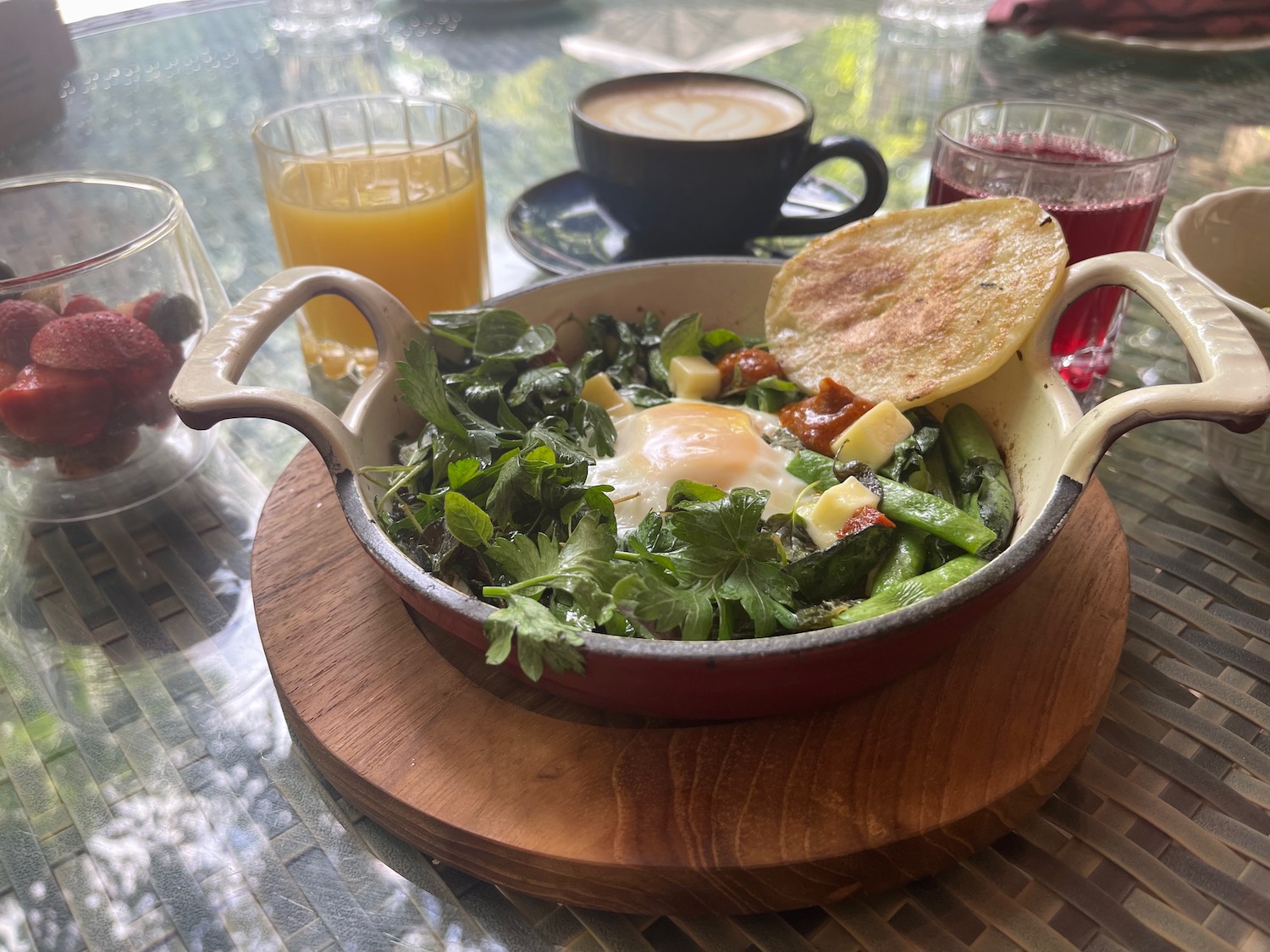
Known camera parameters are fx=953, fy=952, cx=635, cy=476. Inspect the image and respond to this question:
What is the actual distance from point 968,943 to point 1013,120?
83.7 inches

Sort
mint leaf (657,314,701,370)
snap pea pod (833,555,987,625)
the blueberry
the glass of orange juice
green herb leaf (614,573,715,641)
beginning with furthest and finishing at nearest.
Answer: the glass of orange juice → mint leaf (657,314,701,370) → the blueberry → snap pea pod (833,555,987,625) → green herb leaf (614,573,715,641)

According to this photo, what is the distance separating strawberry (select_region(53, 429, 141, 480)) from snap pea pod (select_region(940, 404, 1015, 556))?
1.64m

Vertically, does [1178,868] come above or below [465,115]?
below

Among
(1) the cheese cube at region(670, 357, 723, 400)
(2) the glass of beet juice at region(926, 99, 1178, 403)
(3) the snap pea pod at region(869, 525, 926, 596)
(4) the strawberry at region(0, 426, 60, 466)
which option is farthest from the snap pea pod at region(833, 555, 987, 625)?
(4) the strawberry at region(0, 426, 60, 466)

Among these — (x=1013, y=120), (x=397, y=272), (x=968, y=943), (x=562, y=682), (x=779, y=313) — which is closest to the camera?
(x=968, y=943)

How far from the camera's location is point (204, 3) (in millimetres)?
4703

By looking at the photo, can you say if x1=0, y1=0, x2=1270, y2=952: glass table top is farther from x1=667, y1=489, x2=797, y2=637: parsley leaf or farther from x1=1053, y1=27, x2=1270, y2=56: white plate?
x1=1053, y1=27, x2=1270, y2=56: white plate

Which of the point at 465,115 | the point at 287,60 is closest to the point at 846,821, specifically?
the point at 465,115

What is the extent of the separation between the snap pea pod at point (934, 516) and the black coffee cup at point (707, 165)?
1.09m

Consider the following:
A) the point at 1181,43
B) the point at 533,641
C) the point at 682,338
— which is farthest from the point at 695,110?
the point at 1181,43

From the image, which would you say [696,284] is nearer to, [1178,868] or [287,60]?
[1178,868]

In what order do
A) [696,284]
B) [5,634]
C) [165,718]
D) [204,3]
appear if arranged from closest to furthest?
1. [165,718]
2. [5,634]
3. [696,284]
4. [204,3]

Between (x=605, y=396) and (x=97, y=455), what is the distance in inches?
40.6

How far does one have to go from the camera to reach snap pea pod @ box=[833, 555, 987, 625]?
1.42 meters
